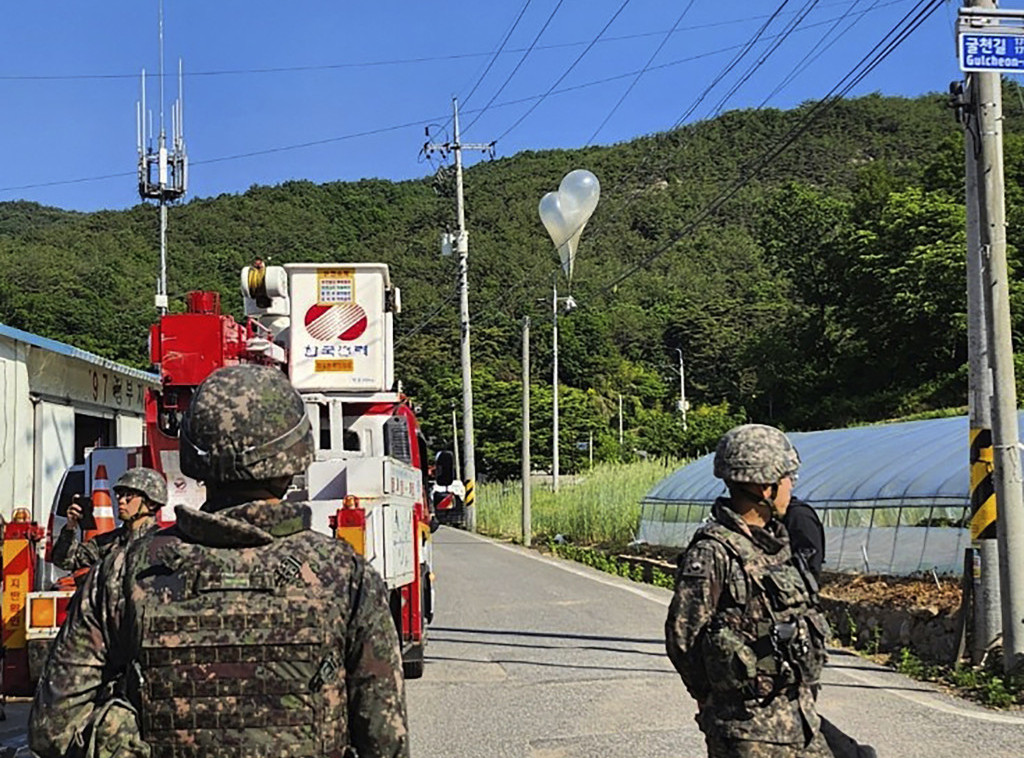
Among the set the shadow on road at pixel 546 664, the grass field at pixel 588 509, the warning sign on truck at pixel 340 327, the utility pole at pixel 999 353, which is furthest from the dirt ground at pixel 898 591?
the grass field at pixel 588 509

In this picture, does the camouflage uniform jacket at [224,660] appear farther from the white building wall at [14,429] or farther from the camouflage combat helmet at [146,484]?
the white building wall at [14,429]

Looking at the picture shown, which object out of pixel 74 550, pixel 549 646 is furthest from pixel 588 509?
pixel 74 550

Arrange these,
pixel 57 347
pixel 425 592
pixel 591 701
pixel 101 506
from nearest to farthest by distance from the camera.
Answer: pixel 101 506 < pixel 591 701 < pixel 425 592 < pixel 57 347

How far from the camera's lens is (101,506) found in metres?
→ 9.24

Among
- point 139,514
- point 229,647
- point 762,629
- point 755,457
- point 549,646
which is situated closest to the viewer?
point 229,647

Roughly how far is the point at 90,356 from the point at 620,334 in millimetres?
71336

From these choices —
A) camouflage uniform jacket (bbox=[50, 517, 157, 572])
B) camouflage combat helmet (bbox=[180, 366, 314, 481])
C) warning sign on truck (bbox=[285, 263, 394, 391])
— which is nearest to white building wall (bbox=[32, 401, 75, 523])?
warning sign on truck (bbox=[285, 263, 394, 391])

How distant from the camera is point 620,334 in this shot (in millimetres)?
89188

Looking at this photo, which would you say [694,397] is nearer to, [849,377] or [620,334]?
[620,334]

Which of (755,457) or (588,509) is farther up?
(755,457)

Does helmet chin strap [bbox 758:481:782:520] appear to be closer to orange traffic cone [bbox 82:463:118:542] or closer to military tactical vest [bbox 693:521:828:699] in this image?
military tactical vest [bbox 693:521:828:699]

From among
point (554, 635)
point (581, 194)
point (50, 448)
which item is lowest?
point (554, 635)

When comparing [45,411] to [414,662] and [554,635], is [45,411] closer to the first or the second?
[554,635]

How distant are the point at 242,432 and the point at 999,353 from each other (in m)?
9.01
